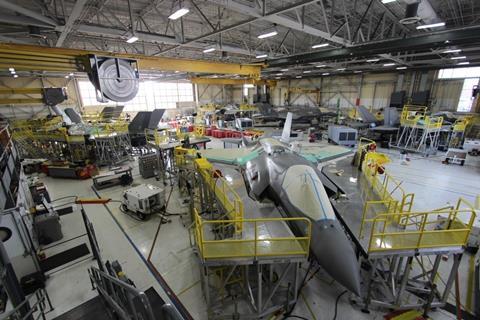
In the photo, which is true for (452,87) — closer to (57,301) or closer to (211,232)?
(211,232)

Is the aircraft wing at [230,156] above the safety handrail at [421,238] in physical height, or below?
above

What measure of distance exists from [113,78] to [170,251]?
21.6 feet

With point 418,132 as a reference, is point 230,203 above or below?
above

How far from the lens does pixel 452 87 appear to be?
26.4 meters

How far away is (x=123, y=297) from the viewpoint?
4.28 m

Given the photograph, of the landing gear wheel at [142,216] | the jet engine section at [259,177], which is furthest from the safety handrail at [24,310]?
the jet engine section at [259,177]

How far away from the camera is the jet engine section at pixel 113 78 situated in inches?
291

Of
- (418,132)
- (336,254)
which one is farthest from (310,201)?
(418,132)

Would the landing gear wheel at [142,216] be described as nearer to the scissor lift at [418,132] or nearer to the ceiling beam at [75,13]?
the ceiling beam at [75,13]

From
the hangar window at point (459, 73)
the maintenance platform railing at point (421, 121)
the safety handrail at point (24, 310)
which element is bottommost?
the safety handrail at point (24, 310)

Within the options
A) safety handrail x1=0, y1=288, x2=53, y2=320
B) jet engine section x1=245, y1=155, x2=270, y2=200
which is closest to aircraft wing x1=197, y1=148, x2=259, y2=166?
jet engine section x1=245, y1=155, x2=270, y2=200

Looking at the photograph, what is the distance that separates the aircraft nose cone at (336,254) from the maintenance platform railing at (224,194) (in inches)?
75.4

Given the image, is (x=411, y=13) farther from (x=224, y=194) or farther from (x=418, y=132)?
(x=418, y=132)

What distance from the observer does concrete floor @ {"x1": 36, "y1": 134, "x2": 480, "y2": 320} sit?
19.3ft
